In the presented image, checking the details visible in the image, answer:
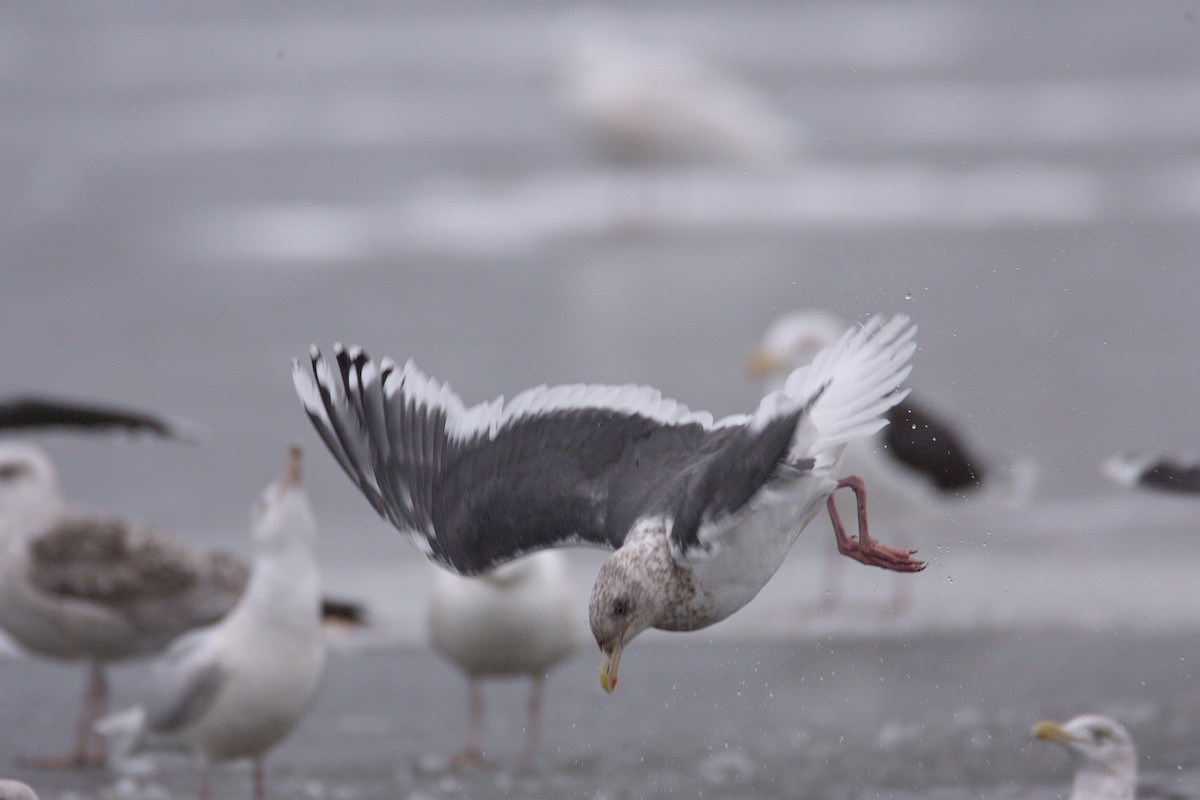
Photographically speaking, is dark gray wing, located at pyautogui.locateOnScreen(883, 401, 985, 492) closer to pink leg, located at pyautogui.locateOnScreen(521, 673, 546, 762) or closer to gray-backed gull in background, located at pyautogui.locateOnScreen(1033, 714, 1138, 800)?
pink leg, located at pyautogui.locateOnScreen(521, 673, 546, 762)

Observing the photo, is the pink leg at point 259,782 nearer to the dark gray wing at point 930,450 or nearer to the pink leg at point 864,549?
the pink leg at point 864,549

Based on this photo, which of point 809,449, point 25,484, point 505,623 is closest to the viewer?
point 809,449

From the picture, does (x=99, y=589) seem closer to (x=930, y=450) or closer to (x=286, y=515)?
(x=286, y=515)

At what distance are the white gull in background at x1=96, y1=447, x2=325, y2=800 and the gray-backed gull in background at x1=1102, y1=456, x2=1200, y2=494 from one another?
2.20m

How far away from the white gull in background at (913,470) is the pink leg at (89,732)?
7.85ft

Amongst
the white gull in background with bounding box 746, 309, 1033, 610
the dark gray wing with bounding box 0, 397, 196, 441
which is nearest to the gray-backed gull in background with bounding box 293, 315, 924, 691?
the dark gray wing with bounding box 0, 397, 196, 441

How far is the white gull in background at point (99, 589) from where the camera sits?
5.48 meters

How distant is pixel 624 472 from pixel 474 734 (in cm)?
134

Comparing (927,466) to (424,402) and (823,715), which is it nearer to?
(823,715)

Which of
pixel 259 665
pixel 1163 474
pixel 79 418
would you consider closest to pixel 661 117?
pixel 79 418

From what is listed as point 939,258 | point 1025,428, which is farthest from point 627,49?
point 1025,428

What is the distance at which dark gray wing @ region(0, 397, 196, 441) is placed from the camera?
5.89 meters

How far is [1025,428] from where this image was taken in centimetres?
801

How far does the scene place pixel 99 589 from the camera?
216 inches
